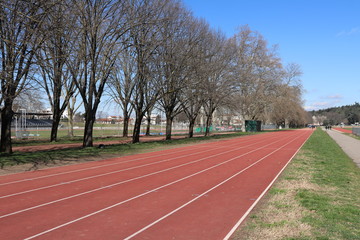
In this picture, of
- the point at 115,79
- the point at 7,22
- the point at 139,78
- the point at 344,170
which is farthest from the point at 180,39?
the point at 344,170

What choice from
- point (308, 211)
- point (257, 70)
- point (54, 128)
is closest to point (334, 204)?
point (308, 211)

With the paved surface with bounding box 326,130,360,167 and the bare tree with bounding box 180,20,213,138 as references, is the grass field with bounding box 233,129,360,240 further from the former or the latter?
the bare tree with bounding box 180,20,213,138

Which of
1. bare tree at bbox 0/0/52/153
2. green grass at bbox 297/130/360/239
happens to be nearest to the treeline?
bare tree at bbox 0/0/52/153

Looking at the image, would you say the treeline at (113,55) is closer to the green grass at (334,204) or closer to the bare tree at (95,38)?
the bare tree at (95,38)

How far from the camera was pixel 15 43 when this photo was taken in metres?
11.8

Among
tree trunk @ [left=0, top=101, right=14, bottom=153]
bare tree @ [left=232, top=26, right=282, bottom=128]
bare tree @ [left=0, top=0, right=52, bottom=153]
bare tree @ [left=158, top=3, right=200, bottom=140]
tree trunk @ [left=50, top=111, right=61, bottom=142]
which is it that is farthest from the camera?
bare tree @ [left=232, top=26, right=282, bottom=128]

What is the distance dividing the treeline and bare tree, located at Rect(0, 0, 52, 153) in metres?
0.04

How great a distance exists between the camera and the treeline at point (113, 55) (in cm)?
1448

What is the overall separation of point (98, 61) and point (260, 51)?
37200mm

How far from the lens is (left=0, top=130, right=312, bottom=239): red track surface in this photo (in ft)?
18.1

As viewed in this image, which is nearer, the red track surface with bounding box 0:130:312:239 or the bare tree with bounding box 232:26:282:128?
the red track surface with bounding box 0:130:312:239

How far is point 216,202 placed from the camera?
754cm

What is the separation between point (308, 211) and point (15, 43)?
11659mm

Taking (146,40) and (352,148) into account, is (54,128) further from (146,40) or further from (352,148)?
(352,148)
